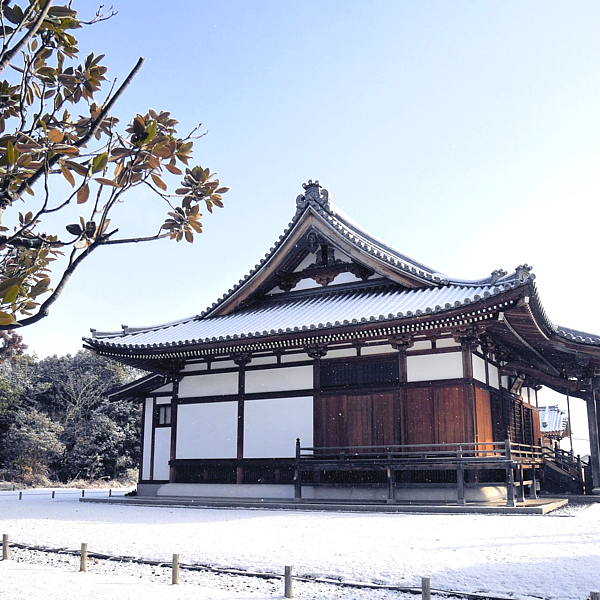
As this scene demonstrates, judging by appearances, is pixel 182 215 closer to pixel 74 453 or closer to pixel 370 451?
pixel 370 451

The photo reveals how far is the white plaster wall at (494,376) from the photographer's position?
669 inches

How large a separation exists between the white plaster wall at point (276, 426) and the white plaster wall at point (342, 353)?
1.29 meters

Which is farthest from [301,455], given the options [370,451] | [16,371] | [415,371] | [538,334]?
[16,371]

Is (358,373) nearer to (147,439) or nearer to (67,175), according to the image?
(147,439)

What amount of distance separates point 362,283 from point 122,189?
1458 centimetres

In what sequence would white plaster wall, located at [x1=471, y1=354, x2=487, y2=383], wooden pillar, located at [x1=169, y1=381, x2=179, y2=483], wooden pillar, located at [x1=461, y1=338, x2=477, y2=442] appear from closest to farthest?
wooden pillar, located at [x1=461, y1=338, x2=477, y2=442] < white plaster wall, located at [x1=471, y1=354, x2=487, y2=383] < wooden pillar, located at [x1=169, y1=381, x2=179, y2=483]

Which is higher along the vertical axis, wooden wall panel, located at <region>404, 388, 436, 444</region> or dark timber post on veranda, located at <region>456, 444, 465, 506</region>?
wooden wall panel, located at <region>404, 388, 436, 444</region>

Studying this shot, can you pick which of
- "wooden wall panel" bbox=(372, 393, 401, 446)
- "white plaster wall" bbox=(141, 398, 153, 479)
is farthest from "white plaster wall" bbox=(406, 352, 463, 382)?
"white plaster wall" bbox=(141, 398, 153, 479)

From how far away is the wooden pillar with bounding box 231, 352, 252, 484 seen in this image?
1725 centimetres

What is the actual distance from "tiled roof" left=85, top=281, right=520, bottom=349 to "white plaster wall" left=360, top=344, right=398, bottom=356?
1072 millimetres

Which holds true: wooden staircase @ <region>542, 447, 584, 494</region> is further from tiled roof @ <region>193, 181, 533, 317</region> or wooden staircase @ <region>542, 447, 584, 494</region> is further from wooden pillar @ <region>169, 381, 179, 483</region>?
wooden pillar @ <region>169, 381, 179, 483</region>

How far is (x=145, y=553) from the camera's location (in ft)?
27.5

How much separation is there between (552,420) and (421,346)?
32.0 m

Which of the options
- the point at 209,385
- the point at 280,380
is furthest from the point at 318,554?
the point at 209,385
